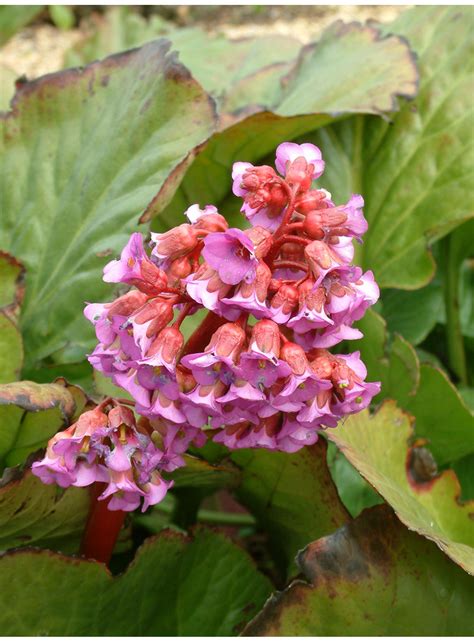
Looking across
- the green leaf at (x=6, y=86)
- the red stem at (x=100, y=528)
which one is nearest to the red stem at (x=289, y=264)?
the red stem at (x=100, y=528)

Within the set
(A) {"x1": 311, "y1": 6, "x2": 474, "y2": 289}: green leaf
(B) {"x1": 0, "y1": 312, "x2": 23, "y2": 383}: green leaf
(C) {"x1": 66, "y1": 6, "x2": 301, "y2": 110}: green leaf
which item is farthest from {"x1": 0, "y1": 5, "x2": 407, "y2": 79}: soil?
(B) {"x1": 0, "y1": 312, "x2": 23, "y2": 383}: green leaf

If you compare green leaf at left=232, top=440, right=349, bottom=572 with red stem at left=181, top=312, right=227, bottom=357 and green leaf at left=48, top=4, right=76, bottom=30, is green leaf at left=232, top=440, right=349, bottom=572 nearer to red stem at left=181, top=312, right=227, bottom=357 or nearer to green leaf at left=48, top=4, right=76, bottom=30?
red stem at left=181, top=312, right=227, bottom=357

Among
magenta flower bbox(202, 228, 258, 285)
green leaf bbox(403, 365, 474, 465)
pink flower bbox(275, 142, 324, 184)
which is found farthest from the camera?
green leaf bbox(403, 365, 474, 465)

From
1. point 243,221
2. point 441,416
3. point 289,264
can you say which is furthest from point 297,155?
point 441,416

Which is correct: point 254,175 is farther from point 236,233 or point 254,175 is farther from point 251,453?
point 251,453

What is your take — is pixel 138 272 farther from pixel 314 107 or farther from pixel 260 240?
pixel 314 107

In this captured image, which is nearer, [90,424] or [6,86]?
[90,424]

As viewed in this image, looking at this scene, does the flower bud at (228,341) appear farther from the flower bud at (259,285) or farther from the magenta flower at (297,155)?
the magenta flower at (297,155)
